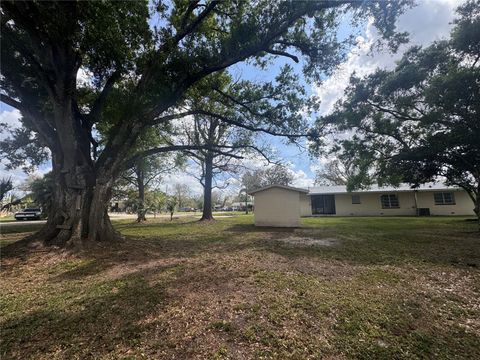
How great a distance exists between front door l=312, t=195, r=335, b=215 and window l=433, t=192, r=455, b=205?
9.10 metres

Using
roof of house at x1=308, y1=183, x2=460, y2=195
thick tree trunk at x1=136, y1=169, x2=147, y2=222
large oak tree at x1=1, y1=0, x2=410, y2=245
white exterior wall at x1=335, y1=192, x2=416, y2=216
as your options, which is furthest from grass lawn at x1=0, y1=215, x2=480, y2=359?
white exterior wall at x1=335, y1=192, x2=416, y2=216

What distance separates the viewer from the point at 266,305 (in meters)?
3.45

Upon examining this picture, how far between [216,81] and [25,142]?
38.1 feet

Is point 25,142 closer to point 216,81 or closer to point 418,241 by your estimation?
point 216,81

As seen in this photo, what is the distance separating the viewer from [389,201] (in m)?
23.2

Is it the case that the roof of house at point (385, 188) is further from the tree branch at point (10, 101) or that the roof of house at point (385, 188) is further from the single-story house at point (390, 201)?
the tree branch at point (10, 101)

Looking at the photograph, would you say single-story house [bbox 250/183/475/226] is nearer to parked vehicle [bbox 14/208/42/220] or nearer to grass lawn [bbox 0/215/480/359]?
grass lawn [bbox 0/215/480/359]

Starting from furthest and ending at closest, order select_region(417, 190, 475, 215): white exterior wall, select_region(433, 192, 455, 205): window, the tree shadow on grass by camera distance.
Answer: select_region(433, 192, 455, 205): window → select_region(417, 190, 475, 215): white exterior wall → the tree shadow on grass

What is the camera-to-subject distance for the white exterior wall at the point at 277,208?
543 inches

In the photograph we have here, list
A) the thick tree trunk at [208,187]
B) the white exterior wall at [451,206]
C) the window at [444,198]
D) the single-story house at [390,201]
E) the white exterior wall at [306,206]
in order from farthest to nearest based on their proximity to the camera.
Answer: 1. the white exterior wall at [306,206]
2. the window at [444,198]
3. the single-story house at [390,201]
4. the white exterior wall at [451,206]
5. the thick tree trunk at [208,187]

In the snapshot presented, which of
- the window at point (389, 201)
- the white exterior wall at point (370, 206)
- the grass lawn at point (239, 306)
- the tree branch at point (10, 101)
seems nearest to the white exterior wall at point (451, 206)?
the white exterior wall at point (370, 206)

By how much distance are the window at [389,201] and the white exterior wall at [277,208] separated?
14.2 meters

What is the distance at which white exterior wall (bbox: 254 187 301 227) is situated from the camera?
13.8m

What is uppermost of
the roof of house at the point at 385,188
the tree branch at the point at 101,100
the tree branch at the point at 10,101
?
the tree branch at the point at 101,100
